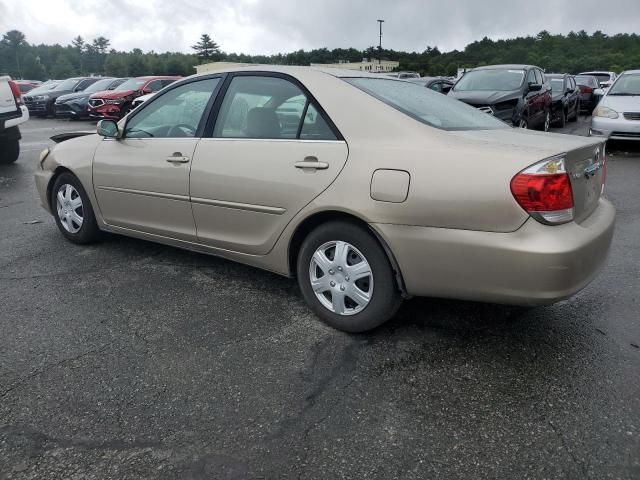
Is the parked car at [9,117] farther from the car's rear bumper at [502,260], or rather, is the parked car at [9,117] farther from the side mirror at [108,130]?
the car's rear bumper at [502,260]

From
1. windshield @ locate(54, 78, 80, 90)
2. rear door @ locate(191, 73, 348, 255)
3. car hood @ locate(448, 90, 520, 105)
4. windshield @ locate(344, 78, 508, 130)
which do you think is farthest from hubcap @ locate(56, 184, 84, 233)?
windshield @ locate(54, 78, 80, 90)

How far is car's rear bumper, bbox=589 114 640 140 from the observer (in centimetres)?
966

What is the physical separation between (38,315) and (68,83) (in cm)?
2231

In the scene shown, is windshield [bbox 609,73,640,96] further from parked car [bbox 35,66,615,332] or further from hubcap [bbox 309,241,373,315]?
hubcap [bbox 309,241,373,315]

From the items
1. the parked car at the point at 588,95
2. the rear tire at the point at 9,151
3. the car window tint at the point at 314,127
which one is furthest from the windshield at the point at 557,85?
the car window tint at the point at 314,127

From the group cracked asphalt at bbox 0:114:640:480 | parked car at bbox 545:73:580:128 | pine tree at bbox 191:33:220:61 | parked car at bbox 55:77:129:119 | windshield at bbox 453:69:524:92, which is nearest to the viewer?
cracked asphalt at bbox 0:114:640:480

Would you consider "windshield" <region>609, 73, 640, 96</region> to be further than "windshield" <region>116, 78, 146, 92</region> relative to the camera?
No

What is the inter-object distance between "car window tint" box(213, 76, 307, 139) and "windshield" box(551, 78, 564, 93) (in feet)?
42.6

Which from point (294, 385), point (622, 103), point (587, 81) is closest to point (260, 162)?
point (294, 385)

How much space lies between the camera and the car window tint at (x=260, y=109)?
3.32 m

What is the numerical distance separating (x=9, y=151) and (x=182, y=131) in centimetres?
783

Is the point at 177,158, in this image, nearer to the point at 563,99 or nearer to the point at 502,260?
the point at 502,260

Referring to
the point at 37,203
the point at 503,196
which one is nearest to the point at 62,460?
the point at 503,196

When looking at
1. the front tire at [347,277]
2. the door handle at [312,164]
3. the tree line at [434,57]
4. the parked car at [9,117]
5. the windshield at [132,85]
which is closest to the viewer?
the front tire at [347,277]
